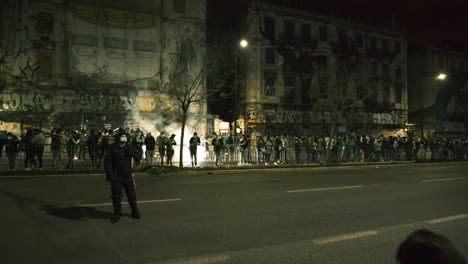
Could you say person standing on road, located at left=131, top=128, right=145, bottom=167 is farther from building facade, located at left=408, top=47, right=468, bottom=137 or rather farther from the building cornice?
building facade, located at left=408, top=47, right=468, bottom=137

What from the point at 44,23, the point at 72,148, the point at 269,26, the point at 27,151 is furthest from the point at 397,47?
the point at 27,151

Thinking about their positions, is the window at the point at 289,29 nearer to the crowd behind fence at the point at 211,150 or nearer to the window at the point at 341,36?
the window at the point at 341,36

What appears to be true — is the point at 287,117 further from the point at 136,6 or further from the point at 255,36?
the point at 136,6

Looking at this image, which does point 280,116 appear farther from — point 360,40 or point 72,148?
point 72,148

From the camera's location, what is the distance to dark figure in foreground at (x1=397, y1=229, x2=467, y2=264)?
1.69m

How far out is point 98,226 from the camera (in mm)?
6105

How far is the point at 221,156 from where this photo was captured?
1959 cm

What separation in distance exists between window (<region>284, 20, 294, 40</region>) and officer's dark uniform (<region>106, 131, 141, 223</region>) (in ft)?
118

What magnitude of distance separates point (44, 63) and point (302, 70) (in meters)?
27.0

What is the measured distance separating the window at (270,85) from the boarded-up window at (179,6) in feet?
38.2

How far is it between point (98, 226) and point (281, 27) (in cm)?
3723

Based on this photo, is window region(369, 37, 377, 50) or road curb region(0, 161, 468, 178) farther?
window region(369, 37, 377, 50)

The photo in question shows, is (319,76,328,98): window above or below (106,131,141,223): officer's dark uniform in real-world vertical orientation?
above

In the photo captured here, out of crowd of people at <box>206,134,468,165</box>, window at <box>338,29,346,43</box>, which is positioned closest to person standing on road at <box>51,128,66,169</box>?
crowd of people at <box>206,134,468,165</box>
